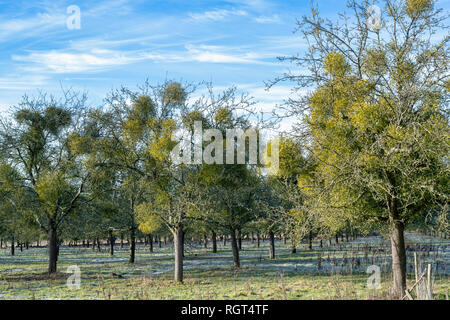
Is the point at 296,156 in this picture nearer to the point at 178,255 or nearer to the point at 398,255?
the point at 398,255

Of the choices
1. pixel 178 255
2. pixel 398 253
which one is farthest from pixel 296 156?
pixel 178 255

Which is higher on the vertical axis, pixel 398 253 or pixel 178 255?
pixel 398 253

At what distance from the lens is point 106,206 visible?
29.5m

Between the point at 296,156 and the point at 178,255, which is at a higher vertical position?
the point at 296,156

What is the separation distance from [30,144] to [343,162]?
2319 cm

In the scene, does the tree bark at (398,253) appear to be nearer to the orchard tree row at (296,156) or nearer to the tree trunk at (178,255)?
the orchard tree row at (296,156)

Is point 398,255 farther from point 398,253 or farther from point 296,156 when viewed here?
point 296,156

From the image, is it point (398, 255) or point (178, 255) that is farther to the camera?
point (178, 255)

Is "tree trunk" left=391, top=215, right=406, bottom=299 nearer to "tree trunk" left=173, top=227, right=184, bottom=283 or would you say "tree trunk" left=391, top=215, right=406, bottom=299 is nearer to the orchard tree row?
the orchard tree row

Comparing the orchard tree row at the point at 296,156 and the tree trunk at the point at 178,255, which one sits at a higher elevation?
the orchard tree row at the point at 296,156

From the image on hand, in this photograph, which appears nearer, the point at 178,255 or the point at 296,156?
the point at 296,156

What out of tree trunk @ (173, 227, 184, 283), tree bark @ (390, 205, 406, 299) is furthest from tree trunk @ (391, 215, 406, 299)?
tree trunk @ (173, 227, 184, 283)

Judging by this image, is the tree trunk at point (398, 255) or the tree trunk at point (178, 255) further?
the tree trunk at point (178, 255)

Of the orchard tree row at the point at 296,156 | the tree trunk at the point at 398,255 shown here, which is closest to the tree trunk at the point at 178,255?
the orchard tree row at the point at 296,156
